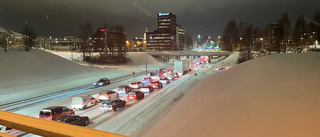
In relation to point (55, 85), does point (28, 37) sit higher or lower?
higher

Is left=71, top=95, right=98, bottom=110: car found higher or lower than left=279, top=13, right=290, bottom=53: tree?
lower

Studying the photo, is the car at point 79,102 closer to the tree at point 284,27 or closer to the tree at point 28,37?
the tree at point 28,37

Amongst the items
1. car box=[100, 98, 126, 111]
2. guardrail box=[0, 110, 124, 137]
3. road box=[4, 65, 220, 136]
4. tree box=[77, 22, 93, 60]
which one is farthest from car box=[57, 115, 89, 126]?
tree box=[77, 22, 93, 60]

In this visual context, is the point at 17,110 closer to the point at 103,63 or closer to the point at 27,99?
the point at 27,99

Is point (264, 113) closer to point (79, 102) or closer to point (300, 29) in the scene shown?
point (79, 102)

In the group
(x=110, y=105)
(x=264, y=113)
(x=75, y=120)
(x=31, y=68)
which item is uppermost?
(x=31, y=68)

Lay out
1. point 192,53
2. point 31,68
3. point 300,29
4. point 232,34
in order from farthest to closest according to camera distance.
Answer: point 232,34 < point 192,53 < point 300,29 < point 31,68

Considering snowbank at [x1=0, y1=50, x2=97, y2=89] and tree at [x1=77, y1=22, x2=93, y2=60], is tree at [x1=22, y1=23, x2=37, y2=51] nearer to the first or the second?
snowbank at [x1=0, y1=50, x2=97, y2=89]

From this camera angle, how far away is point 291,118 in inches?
270

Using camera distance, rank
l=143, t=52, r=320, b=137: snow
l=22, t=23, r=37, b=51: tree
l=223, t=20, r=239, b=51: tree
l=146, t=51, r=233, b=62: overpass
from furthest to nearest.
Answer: l=223, t=20, r=239, b=51: tree
l=146, t=51, r=233, b=62: overpass
l=22, t=23, r=37, b=51: tree
l=143, t=52, r=320, b=137: snow

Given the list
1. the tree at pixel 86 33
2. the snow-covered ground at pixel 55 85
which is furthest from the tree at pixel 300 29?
the tree at pixel 86 33

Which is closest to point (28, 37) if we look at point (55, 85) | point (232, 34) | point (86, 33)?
point (55, 85)

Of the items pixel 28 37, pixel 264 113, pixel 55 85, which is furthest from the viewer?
pixel 28 37

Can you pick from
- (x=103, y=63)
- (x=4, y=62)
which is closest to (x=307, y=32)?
(x=103, y=63)
